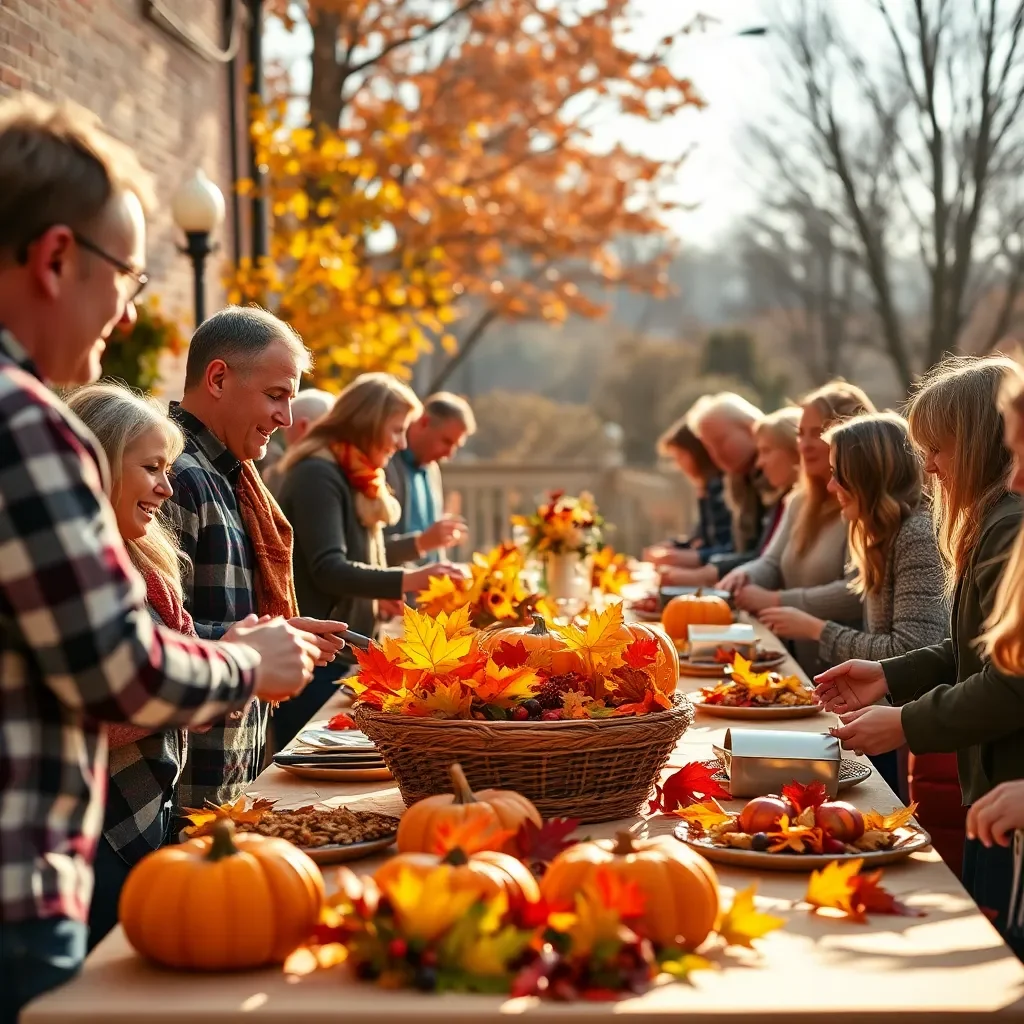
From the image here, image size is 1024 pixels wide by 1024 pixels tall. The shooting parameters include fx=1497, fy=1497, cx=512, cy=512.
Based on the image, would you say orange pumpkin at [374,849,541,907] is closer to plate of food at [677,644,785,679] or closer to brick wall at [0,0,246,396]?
plate of food at [677,644,785,679]

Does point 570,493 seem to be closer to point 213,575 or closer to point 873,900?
point 213,575

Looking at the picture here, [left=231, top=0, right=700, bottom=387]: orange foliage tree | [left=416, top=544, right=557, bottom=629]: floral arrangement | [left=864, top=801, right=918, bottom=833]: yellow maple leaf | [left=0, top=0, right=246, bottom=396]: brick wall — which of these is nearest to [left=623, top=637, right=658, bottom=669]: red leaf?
[left=864, top=801, right=918, bottom=833]: yellow maple leaf

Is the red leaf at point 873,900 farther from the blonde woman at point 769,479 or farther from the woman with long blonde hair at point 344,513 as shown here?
the blonde woman at point 769,479

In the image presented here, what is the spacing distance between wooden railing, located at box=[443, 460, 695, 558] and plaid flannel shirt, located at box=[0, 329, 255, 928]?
12288 millimetres

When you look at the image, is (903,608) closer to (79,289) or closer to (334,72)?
(79,289)

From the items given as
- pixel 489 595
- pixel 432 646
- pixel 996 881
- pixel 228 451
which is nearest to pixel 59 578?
pixel 432 646

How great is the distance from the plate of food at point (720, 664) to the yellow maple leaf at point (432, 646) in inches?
74.0

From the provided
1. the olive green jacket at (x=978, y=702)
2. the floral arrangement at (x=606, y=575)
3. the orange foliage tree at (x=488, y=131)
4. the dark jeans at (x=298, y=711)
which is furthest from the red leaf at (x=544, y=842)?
the orange foliage tree at (x=488, y=131)


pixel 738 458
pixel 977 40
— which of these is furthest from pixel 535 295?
pixel 738 458

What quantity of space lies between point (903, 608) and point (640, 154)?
1051 cm

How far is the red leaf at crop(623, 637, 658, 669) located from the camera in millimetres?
2693

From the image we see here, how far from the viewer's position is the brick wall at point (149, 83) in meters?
6.16

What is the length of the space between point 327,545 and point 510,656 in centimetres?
263

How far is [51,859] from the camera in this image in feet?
5.62
